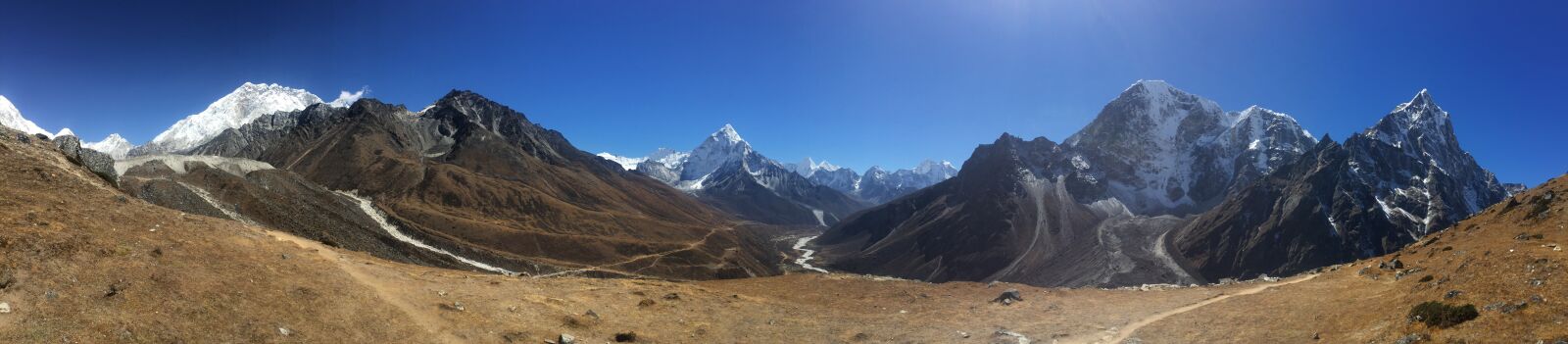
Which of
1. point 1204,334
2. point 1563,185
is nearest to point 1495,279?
point 1204,334

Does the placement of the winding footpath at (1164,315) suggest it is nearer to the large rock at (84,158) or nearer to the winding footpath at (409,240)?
the large rock at (84,158)

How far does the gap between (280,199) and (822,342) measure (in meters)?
117

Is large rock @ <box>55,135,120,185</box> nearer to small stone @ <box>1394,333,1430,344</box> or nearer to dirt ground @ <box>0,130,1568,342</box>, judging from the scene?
dirt ground @ <box>0,130,1568,342</box>

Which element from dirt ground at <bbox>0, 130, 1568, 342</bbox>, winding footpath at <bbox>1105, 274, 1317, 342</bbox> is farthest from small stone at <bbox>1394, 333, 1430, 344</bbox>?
winding footpath at <bbox>1105, 274, 1317, 342</bbox>

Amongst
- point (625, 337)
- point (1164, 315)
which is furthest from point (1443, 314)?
point (625, 337)

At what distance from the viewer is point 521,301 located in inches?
1357

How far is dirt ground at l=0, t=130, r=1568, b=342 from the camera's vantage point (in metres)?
22.6

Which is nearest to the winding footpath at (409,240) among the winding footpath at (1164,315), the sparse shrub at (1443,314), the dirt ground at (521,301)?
the dirt ground at (521,301)

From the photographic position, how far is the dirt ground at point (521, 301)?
22.6 m

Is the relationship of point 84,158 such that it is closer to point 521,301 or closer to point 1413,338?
point 521,301

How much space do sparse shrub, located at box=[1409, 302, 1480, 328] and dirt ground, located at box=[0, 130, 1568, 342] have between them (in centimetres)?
61

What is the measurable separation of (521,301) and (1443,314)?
4007cm

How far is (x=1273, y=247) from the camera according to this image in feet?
616

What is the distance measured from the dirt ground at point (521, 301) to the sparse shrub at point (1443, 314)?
61 centimetres
